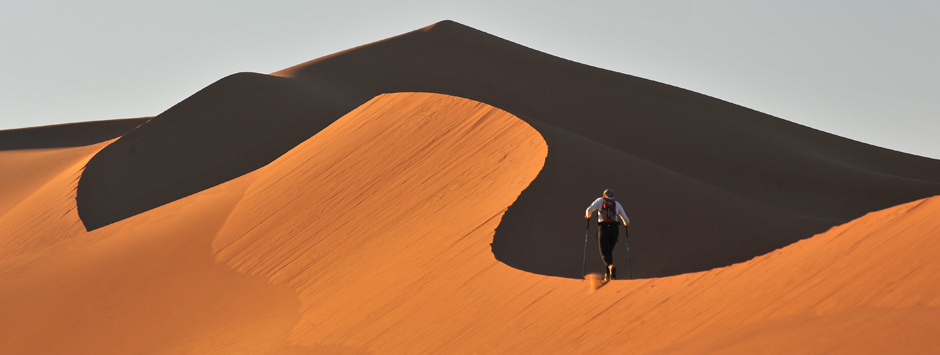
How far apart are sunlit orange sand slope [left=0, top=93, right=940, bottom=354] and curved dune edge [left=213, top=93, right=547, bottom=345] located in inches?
1.7

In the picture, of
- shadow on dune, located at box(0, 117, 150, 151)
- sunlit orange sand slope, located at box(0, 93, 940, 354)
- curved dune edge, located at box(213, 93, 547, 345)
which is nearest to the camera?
sunlit orange sand slope, located at box(0, 93, 940, 354)

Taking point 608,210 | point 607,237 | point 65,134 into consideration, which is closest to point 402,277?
point 607,237

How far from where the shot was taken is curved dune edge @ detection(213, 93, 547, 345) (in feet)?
37.9

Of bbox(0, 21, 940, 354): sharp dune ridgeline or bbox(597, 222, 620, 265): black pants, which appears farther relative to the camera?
bbox(597, 222, 620, 265): black pants

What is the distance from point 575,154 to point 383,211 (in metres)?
3.52

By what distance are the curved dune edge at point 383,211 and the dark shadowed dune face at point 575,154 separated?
649 millimetres

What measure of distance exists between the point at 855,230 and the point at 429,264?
5.67 m

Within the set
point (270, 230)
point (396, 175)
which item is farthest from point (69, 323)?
point (396, 175)

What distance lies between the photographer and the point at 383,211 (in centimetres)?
1533

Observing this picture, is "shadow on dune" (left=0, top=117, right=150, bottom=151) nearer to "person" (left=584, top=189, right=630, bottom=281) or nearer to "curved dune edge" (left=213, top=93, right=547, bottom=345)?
"curved dune edge" (left=213, top=93, right=547, bottom=345)

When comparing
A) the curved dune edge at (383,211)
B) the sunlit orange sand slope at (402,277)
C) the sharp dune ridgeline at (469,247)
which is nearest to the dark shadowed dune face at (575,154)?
the sharp dune ridgeline at (469,247)

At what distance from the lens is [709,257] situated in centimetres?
1463

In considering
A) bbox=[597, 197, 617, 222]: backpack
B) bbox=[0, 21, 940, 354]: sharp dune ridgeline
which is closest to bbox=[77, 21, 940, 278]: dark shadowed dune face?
bbox=[0, 21, 940, 354]: sharp dune ridgeline

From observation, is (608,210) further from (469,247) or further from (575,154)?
(575,154)
